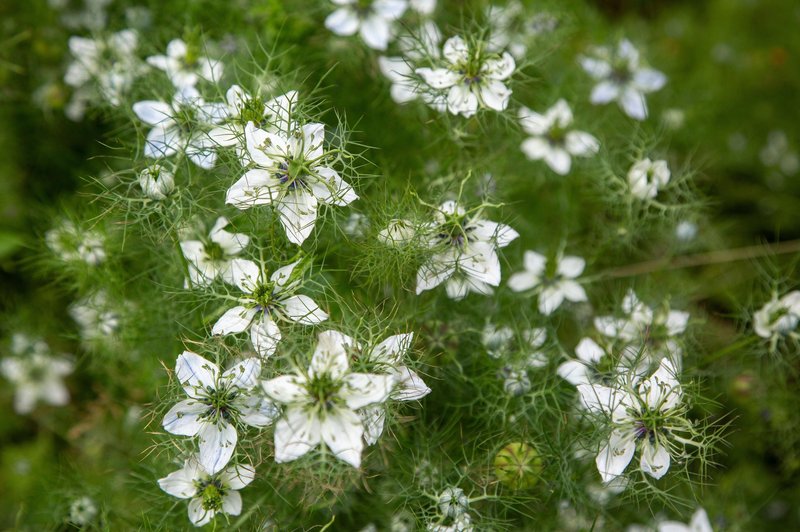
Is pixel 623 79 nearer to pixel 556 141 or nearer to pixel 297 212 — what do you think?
pixel 556 141

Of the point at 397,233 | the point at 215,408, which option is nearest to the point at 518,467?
the point at 397,233

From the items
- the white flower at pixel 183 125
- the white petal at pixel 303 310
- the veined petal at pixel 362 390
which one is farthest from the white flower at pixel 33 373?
the veined petal at pixel 362 390

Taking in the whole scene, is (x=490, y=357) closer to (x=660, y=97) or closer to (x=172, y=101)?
(x=172, y=101)

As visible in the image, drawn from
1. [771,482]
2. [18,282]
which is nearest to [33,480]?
[18,282]

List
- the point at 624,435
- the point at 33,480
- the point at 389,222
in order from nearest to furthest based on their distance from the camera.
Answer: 1. the point at 624,435
2. the point at 389,222
3. the point at 33,480

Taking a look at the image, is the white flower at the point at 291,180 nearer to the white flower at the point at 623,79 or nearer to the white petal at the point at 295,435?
the white petal at the point at 295,435

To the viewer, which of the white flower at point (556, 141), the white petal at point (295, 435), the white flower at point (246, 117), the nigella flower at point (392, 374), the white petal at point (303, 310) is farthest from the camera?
the white flower at point (556, 141)
